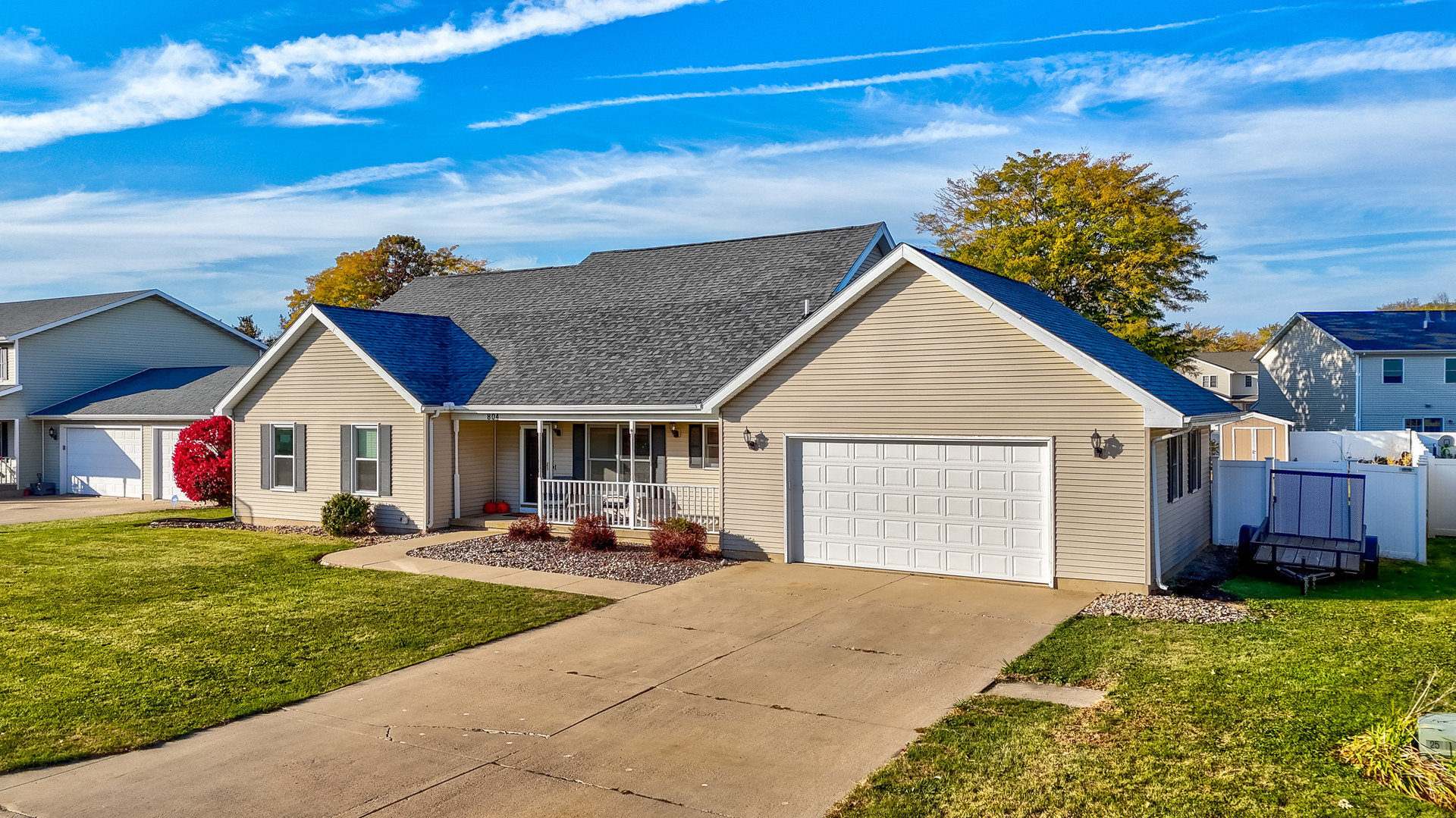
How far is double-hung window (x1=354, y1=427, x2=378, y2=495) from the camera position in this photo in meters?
19.9

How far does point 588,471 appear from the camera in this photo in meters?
20.0

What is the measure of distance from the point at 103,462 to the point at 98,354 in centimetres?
481

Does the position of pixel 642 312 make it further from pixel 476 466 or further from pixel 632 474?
pixel 476 466

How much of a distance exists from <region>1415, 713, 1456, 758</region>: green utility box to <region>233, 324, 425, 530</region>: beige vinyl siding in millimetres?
16877

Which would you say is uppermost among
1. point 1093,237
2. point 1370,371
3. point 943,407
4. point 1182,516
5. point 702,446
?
point 1093,237

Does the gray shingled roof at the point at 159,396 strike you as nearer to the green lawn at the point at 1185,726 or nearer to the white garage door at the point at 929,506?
the white garage door at the point at 929,506

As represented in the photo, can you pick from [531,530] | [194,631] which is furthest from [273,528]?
[194,631]

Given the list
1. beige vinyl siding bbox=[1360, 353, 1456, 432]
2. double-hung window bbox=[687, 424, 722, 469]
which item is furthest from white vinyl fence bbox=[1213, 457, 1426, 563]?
beige vinyl siding bbox=[1360, 353, 1456, 432]

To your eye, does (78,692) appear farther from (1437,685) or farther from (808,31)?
(808,31)

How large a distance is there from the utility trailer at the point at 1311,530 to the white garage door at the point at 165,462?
91.3 ft

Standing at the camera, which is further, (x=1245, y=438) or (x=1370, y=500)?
(x=1245, y=438)

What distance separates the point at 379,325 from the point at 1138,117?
1841 centimetres

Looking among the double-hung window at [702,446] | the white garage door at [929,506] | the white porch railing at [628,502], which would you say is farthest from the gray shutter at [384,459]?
the white garage door at [929,506]

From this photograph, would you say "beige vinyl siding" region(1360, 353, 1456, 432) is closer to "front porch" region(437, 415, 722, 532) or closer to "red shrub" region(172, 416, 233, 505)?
"front porch" region(437, 415, 722, 532)
